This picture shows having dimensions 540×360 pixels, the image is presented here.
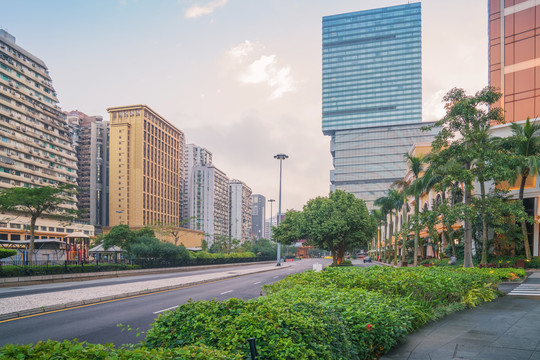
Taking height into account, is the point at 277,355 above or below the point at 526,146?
below

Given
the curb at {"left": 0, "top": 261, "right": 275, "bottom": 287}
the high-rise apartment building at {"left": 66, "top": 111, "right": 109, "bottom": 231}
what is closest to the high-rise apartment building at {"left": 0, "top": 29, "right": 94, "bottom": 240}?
the curb at {"left": 0, "top": 261, "right": 275, "bottom": 287}

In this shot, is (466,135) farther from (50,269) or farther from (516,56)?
(50,269)

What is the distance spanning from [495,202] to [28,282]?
31.8 m

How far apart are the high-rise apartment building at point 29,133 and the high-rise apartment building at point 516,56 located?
7001 centimetres

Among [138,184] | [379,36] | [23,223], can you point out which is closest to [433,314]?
[23,223]

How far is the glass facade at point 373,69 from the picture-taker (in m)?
175

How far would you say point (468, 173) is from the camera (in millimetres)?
25719

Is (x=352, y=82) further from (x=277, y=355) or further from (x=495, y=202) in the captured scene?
(x=277, y=355)

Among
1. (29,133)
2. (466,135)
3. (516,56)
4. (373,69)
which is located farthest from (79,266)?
(373,69)

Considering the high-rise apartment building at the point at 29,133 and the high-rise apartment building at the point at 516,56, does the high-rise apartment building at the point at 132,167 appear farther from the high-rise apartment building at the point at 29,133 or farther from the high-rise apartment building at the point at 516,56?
the high-rise apartment building at the point at 516,56

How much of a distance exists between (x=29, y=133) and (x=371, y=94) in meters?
139

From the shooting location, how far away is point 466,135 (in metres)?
27.4

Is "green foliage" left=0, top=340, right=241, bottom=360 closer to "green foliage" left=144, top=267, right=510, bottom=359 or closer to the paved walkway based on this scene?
"green foliage" left=144, top=267, right=510, bottom=359

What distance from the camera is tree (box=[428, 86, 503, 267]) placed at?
87.0 ft
